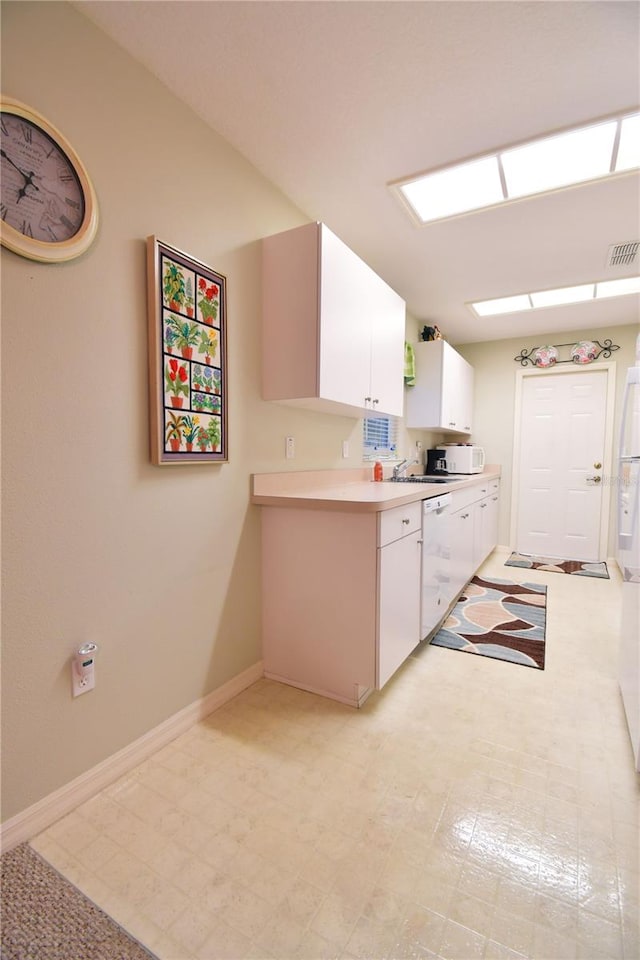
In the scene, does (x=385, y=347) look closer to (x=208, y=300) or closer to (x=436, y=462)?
(x=208, y=300)

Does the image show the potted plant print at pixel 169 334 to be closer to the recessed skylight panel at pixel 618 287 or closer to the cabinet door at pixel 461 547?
the cabinet door at pixel 461 547

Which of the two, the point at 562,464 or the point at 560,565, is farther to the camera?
the point at 562,464

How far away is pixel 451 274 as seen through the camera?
3057mm

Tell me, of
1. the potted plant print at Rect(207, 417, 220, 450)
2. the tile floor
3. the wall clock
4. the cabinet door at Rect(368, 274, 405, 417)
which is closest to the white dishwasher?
the tile floor

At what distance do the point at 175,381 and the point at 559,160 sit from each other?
200 cm

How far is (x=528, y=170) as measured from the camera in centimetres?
199

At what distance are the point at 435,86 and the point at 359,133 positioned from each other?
33 centimetres

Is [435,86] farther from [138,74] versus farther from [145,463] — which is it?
[145,463]

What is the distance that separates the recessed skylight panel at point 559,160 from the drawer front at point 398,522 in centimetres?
163

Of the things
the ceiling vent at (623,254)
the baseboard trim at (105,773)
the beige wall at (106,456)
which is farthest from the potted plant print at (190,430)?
the ceiling vent at (623,254)

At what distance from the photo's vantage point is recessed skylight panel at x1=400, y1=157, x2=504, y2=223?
1982 millimetres

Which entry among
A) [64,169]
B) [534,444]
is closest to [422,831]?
[64,169]

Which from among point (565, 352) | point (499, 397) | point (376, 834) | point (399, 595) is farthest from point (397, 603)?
point (565, 352)

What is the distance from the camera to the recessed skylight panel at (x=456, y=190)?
78.0 inches
